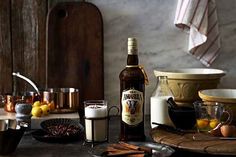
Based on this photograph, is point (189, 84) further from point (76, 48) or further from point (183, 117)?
point (76, 48)

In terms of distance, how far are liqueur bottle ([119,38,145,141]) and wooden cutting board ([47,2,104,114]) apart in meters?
0.40

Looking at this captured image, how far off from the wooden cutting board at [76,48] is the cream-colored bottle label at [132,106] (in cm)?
42

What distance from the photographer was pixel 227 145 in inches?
44.6

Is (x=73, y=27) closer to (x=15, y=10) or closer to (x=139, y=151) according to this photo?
(x=15, y=10)

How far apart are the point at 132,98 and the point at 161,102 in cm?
13

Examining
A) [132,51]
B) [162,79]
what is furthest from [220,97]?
[132,51]

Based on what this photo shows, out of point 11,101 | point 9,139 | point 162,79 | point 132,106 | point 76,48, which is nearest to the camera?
point 9,139

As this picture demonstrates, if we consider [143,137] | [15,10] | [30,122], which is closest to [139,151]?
[143,137]

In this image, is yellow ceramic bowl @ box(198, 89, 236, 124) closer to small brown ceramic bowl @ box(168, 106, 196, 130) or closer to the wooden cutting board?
small brown ceramic bowl @ box(168, 106, 196, 130)

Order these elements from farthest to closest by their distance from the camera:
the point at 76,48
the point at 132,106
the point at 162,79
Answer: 1. the point at 76,48
2. the point at 162,79
3. the point at 132,106

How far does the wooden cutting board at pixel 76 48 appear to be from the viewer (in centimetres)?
165

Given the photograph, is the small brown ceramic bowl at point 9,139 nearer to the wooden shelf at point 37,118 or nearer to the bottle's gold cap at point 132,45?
the wooden shelf at point 37,118

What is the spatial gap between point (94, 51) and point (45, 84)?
22 cm

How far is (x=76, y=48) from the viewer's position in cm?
166
